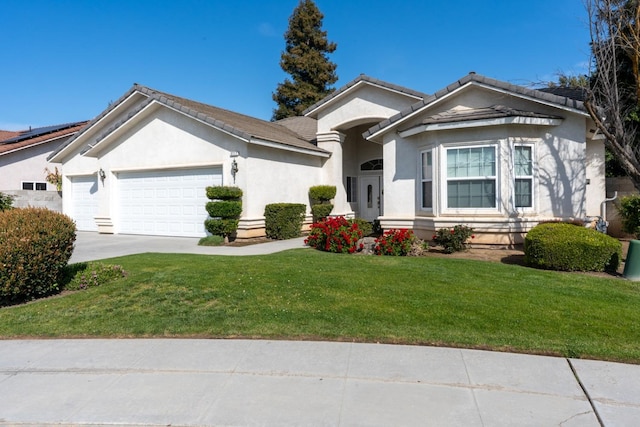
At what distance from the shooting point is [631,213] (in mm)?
12742

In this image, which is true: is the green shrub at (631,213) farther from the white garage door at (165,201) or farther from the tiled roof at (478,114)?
the white garage door at (165,201)

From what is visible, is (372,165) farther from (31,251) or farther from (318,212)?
(31,251)

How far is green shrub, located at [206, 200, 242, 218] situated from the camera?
47.4ft

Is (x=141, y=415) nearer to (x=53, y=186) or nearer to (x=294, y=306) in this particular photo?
(x=294, y=306)

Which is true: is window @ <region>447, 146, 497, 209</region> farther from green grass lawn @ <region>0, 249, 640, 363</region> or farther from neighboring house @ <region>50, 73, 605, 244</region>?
green grass lawn @ <region>0, 249, 640, 363</region>

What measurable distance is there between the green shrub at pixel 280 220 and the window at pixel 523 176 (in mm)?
7698

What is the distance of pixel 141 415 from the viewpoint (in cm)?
376

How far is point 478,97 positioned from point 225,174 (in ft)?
28.1

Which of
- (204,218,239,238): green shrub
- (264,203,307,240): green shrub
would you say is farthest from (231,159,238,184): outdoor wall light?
(264,203,307,240): green shrub

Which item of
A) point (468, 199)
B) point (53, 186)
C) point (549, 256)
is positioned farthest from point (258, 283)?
point (53, 186)

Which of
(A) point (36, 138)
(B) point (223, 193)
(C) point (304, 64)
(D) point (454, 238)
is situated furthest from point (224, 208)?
(C) point (304, 64)

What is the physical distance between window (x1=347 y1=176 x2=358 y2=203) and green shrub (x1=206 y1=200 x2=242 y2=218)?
8214mm

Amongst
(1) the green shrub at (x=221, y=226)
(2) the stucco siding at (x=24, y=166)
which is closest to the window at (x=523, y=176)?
(1) the green shrub at (x=221, y=226)

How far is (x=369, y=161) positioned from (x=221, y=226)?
995cm
